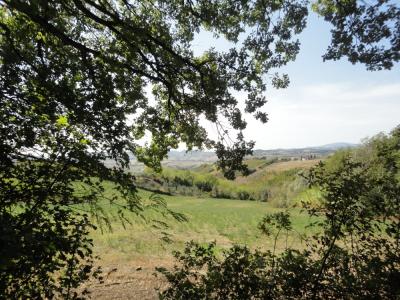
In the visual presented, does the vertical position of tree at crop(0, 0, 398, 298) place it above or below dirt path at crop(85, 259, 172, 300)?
above

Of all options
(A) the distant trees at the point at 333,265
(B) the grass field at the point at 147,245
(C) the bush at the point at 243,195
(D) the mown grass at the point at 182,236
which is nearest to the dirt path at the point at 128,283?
(B) the grass field at the point at 147,245

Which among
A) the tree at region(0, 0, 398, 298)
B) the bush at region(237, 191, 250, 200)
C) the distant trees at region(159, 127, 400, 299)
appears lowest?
Answer: the bush at region(237, 191, 250, 200)

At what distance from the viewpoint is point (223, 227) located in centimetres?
2331

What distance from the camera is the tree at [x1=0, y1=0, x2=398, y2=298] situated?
11.9 ft

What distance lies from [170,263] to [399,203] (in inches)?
365

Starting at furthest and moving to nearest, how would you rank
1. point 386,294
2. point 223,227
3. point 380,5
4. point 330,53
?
point 223,227 < point 330,53 < point 380,5 < point 386,294

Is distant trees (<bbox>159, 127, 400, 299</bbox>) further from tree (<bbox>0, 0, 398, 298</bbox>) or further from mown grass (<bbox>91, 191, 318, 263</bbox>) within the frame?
mown grass (<bbox>91, 191, 318, 263</bbox>)

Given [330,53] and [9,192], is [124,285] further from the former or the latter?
[330,53]

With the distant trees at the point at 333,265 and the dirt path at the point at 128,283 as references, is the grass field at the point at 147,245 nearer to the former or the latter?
the dirt path at the point at 128,283

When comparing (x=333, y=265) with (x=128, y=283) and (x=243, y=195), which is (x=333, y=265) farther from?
(x=243, y=195)

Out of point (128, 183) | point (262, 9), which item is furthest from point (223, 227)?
point (128, 183)

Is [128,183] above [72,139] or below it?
below

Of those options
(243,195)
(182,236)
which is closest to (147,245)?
(182,236)

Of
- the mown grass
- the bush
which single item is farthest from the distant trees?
the bush
